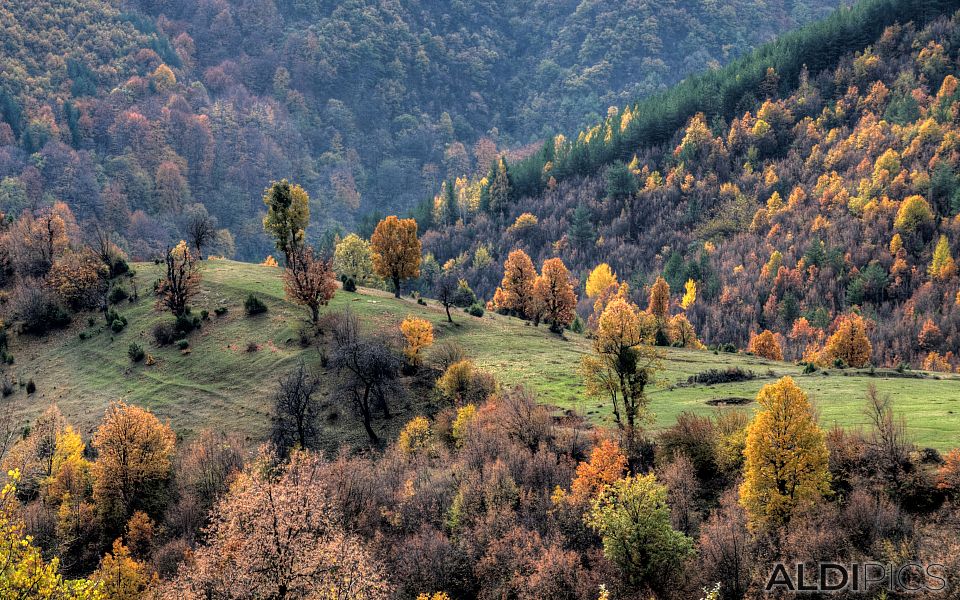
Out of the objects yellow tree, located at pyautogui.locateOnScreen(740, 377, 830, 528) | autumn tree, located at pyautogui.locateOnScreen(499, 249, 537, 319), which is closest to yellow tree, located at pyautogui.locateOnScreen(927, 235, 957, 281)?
autumn tree, located at pyautogui.locateOnScreen(499, 249, 537, 319)

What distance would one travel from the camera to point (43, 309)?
3844 inches

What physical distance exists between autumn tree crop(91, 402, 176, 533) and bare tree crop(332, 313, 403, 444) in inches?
828

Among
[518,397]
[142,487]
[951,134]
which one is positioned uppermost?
[951,134]

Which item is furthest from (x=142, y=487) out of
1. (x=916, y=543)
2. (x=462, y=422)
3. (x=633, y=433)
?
(x=916, y=543)

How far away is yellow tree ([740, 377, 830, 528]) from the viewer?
43219 millimetres

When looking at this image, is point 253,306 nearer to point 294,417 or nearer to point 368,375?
point 368,375

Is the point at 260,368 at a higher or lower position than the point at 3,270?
lower

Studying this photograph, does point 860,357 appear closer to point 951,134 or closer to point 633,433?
point 633,433

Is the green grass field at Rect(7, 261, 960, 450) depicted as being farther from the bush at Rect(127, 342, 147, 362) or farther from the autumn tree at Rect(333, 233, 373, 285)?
the autumn tree at Rect(333, 233, 373, 285)

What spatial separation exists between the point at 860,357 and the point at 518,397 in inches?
2209

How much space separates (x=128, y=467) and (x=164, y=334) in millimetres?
32176

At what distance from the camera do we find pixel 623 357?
193ft

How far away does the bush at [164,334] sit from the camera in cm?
9088

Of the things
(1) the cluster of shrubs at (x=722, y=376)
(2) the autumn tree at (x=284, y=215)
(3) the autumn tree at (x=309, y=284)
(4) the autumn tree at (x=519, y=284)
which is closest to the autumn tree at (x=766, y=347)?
(1) the cluster of shrubs at (x=722, y=376)
